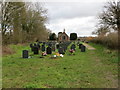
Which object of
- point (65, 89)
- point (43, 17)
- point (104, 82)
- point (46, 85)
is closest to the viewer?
point (65, 89)

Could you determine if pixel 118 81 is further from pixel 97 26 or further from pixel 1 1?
pixel 97 26

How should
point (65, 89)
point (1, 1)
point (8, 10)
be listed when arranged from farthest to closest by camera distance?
point (8, 10) < point (1, 1) < point (65, 89)

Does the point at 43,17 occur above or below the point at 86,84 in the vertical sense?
above

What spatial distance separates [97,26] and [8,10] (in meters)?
22.3

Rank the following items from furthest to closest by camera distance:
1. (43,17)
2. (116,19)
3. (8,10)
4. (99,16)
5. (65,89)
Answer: (43,17) < (99,16) < (116,19) < (8,10) < (65,89)

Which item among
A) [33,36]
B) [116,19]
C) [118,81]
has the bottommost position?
[118,81]

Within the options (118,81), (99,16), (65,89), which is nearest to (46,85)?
(65,89)

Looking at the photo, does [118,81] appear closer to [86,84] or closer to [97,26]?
[86,84]

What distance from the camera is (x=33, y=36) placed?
39.5 m

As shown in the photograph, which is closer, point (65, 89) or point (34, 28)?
point (65, 89)

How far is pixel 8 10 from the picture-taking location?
2155 cm

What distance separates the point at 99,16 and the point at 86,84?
3214cm

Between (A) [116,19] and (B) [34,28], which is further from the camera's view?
(B) [34,28]

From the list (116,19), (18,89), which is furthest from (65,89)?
(116,19)
